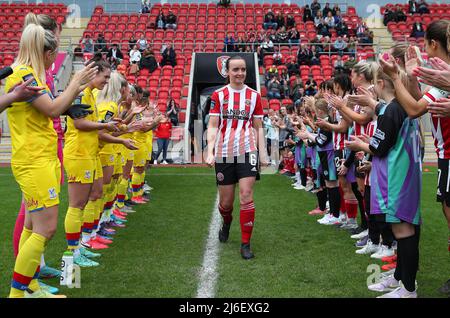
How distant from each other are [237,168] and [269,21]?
844 inches

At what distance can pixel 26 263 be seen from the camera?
3.88m

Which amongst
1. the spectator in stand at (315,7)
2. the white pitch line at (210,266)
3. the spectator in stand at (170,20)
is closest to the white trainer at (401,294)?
the white pitch line at (210,266)

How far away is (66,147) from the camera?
546 cm

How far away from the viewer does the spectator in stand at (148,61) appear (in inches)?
893

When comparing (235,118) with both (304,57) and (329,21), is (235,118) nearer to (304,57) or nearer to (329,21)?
(304,57)

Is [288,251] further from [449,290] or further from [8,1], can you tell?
[8,1]

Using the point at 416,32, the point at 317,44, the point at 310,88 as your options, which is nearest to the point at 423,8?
the point at 416,32

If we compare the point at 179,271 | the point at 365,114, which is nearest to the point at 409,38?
the point at 365,114

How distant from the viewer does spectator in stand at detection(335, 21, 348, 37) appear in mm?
25147

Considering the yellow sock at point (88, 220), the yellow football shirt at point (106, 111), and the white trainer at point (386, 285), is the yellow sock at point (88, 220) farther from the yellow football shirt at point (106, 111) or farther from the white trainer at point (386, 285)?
the white trainer at point (386, 285)

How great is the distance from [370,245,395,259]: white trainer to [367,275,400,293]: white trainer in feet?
3.59

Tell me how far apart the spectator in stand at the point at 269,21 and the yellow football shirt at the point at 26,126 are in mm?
23000

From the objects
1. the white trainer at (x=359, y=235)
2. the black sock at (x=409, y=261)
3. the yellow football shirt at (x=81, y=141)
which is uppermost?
the yellow football shirt at (x=81, y=141)

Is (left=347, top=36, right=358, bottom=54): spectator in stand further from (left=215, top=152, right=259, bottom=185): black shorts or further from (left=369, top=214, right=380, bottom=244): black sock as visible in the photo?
(left=215, top=152, right=259, bottom=185): black shorts
